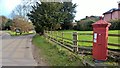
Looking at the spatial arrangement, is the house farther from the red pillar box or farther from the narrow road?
the red pillar box

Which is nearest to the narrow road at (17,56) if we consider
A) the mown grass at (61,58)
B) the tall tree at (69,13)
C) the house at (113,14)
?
the mown grass at (61,58)

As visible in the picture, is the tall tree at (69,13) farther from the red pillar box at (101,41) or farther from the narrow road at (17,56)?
the red pillar box at (101,41)

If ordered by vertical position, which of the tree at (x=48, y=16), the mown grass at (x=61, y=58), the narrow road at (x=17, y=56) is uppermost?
the tree at (x=48, y=16)

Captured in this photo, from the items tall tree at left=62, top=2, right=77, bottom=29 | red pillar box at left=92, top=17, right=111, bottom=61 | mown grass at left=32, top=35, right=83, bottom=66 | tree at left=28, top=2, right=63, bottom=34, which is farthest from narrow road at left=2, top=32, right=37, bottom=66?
tall tree at left=62, top=2, right=77, bottom=29

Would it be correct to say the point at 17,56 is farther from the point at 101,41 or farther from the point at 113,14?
the point at 113,14

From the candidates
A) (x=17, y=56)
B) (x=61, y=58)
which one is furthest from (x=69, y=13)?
(x=61, y=58)

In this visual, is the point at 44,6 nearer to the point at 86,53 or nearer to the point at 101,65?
the point at 86,53

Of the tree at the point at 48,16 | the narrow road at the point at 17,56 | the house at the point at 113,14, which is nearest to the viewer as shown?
the narrow road at the point at 17,56

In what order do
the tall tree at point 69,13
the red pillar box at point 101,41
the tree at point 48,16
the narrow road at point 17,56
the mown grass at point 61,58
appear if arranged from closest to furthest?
1. the red pillar box at point 101,41
2. the mown grass at point 61,58
3. the narrow road at point 17,56
4. the tree at point 48,16
5. the tall tree at point 69,13

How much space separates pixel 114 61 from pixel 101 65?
828 mm

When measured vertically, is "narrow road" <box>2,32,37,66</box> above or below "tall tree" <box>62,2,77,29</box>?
below

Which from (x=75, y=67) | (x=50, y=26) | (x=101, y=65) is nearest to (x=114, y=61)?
(x=101, y=65)

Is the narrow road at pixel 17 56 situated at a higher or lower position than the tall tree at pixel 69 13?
lower

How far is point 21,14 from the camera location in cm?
8112
